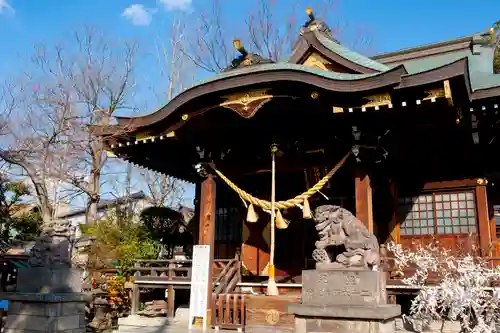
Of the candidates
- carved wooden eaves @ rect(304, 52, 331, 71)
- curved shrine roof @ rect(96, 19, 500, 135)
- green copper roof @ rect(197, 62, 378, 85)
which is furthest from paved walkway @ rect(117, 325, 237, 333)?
carved wooden eaves @ rect(304, 52, 331, 71)

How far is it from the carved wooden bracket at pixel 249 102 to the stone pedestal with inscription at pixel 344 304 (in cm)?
392

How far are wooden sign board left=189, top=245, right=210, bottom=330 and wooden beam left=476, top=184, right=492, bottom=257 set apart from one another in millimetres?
6874

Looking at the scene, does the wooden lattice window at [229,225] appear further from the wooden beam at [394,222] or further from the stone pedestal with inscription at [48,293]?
the stone pedestal with inscription at [48,293]

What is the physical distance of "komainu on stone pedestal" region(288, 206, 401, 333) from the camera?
7195 millimetres

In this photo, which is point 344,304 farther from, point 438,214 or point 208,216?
point 438,214

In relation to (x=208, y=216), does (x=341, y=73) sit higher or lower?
higher

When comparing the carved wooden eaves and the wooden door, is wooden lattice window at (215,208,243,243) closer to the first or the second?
the wooden door

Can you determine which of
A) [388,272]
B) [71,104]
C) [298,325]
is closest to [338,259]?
[298,325]

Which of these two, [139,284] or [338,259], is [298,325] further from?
[139,284]

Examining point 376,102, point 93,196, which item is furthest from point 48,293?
point 93,196

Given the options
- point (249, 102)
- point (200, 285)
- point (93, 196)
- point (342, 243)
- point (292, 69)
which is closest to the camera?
point (342, 243)

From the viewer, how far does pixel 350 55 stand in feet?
42.3

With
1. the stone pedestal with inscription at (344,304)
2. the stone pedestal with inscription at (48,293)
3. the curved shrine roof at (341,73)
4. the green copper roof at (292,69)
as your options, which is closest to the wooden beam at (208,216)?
the curved shrine roof at (341,73)

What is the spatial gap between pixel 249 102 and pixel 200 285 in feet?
14.6
